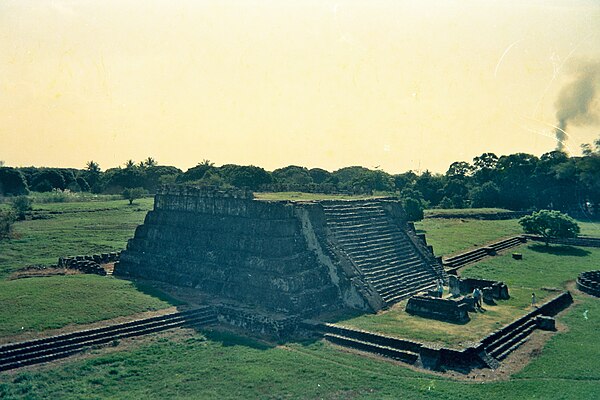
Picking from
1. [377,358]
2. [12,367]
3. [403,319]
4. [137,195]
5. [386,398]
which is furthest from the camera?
[137,195]

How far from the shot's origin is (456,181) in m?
63.8

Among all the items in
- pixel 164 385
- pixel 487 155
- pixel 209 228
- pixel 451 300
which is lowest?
pixel 164 385

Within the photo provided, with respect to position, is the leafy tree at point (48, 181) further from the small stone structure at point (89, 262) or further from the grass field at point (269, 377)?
the grass field at point (269, 377)

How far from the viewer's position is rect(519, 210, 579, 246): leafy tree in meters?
34.3

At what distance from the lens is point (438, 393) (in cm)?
1229

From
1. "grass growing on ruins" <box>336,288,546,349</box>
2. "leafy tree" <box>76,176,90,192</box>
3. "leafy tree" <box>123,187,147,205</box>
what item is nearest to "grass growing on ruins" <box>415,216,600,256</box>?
"grass growing on ruins" <box>336,288,546,349</box>

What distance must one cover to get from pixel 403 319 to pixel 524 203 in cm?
4563

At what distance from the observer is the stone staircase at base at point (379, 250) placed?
2044cm

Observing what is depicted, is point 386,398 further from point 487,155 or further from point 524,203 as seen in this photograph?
point 487,155

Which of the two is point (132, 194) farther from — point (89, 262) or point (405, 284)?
point (405, 284)

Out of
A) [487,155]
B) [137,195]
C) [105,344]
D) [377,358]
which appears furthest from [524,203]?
[105,344]

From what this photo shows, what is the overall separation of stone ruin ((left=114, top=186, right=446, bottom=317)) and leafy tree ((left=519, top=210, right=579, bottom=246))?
14.5 m

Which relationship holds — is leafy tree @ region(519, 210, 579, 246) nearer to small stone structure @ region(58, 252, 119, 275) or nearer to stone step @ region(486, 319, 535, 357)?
Result: stone step @ region(486, 319, 535, 357)

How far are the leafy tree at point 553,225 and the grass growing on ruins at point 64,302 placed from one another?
26834mm
